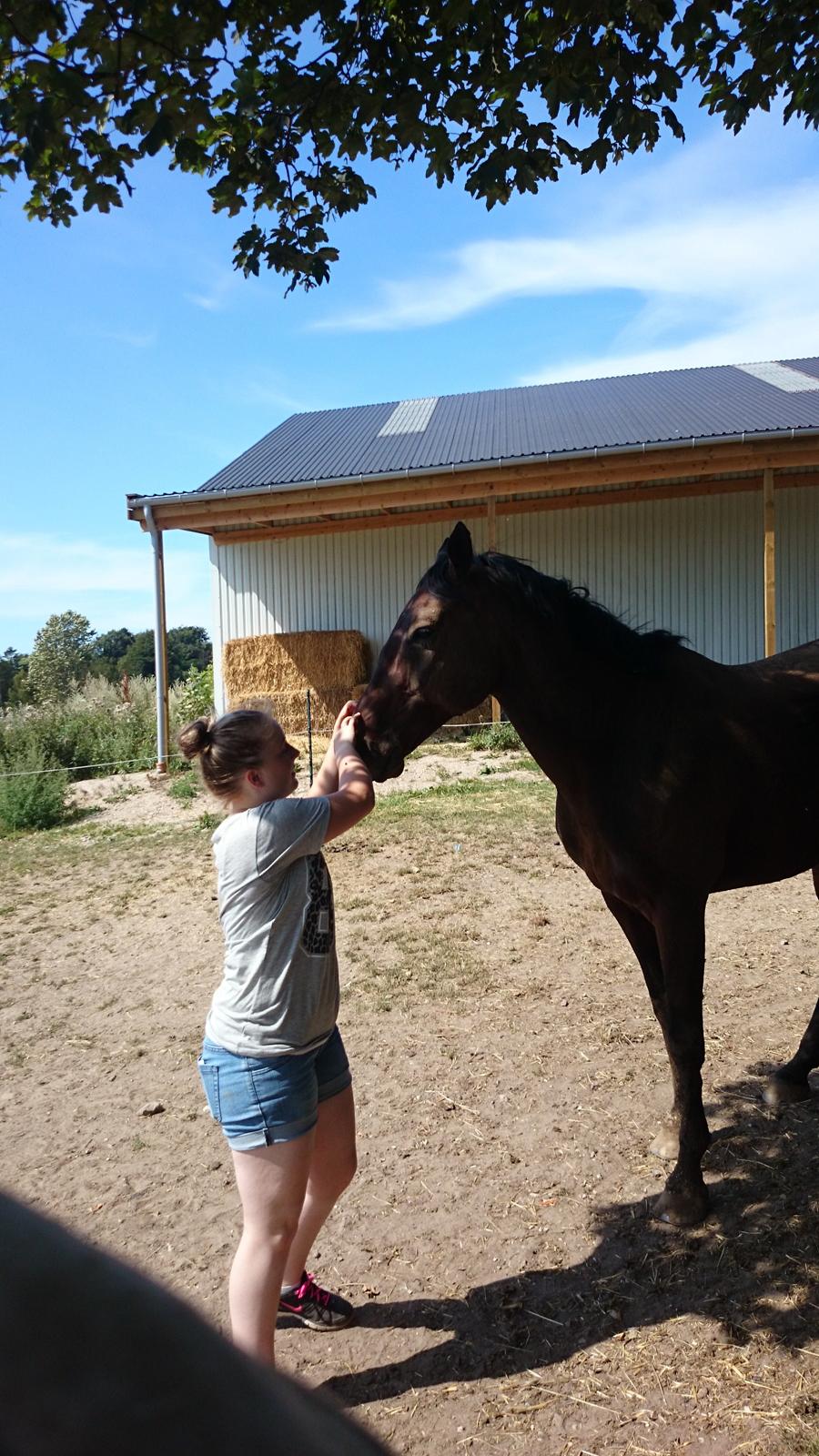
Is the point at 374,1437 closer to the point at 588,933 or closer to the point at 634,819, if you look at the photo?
the point at 634,819

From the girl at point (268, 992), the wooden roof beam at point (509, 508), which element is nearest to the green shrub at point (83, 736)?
the wooden roof beam at point (509, 508)

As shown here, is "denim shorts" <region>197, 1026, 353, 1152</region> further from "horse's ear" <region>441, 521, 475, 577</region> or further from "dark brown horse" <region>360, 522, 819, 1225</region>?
"horse's ear" <region>441, 521, 475, 577</region>

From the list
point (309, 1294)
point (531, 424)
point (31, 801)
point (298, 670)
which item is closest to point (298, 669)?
point (298, 670)

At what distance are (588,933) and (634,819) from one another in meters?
3.02

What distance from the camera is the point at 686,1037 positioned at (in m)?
2.91

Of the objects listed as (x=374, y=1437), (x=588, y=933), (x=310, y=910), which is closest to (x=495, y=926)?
(x=588, y=933)

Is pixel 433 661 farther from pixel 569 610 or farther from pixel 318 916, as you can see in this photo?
pixel 318 916

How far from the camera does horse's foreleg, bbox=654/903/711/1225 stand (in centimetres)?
289

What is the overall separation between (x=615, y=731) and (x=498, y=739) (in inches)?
349

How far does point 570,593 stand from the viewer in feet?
9.86

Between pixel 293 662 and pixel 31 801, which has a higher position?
pixel 293 662

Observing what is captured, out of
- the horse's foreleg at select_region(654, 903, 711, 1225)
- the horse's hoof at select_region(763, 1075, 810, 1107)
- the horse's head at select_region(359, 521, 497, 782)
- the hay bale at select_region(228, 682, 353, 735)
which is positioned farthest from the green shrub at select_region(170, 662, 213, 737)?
the horse's foreleg at select_region(654, 903, 711, 1225)

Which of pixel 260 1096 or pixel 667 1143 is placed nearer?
pixel 260 1096

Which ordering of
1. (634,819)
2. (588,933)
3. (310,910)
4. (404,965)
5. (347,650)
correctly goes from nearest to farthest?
(310,910) → (634,819) → (404,965) → (588,933) → (347,650)
